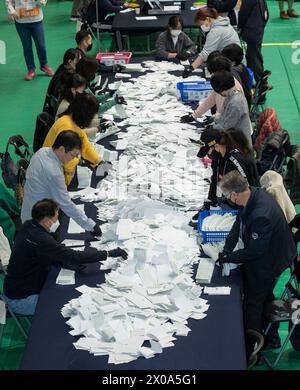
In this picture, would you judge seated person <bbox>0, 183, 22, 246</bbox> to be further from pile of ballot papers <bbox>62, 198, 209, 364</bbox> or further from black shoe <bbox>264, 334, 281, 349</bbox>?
black shoe <bbox>264, 334, 281, 349</bbox>

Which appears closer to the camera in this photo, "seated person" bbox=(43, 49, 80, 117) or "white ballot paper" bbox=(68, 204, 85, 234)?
"white ballot paper" bbox=(68, 204, 85, 234)

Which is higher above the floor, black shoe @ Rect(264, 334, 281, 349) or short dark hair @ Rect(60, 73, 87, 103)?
short dark hair @ Rect(60, 73, 87, 103)

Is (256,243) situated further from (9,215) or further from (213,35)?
(213,35)

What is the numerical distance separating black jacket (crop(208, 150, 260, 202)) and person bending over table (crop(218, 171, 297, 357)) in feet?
2.51

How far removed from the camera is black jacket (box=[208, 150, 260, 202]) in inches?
211

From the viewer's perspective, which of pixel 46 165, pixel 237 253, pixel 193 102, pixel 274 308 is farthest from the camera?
pixel 193 102

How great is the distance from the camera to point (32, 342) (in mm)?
4047

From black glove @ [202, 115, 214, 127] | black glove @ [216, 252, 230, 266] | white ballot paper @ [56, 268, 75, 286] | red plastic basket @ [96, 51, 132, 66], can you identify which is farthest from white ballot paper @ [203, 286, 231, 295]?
red plastic basket @ [96, 51, 132, 66]

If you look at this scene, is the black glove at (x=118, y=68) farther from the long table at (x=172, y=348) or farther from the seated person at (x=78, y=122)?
the long table at (x=172, y=348)
